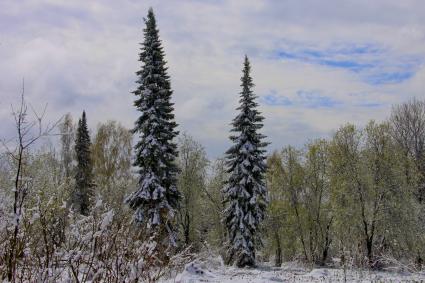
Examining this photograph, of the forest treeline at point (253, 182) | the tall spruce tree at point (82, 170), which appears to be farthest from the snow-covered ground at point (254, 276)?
the tall spruce tree at point (82, 170)

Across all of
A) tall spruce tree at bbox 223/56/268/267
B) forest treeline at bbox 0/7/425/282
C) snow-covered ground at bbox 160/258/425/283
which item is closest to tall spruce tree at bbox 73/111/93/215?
forest treeline at bbox 0/7/425/282

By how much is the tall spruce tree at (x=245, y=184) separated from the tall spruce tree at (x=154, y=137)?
5.80 m

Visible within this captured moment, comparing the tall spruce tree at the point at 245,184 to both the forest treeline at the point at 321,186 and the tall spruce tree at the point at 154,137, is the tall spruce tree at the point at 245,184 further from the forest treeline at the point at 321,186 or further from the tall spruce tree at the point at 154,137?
the tall spruce tree at the point at 154,137

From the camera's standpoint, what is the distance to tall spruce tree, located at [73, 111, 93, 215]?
130ft

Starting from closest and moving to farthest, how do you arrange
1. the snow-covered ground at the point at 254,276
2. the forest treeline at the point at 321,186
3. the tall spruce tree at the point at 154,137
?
the snow-covered ground at the point at 254,276
the tall spruce tree at the point at 154,137
the forest treeline at the point at 321,186

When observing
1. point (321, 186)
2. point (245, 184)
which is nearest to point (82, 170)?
point (245, 184)

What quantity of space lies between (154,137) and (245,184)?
8434mm

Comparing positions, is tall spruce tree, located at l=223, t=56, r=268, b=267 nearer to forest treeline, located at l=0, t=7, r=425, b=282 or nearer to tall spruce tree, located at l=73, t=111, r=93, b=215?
forest treeline, located at l=0, t=7, r=425, b=282

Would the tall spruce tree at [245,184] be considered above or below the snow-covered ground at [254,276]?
above

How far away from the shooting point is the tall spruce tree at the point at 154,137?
23.0 m

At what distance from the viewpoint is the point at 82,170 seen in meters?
41.0

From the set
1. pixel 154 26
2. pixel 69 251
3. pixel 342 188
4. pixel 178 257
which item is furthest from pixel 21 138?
pixel 342 188

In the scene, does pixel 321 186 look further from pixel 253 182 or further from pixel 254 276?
pixel 254 276

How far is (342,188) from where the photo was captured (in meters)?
30.2
